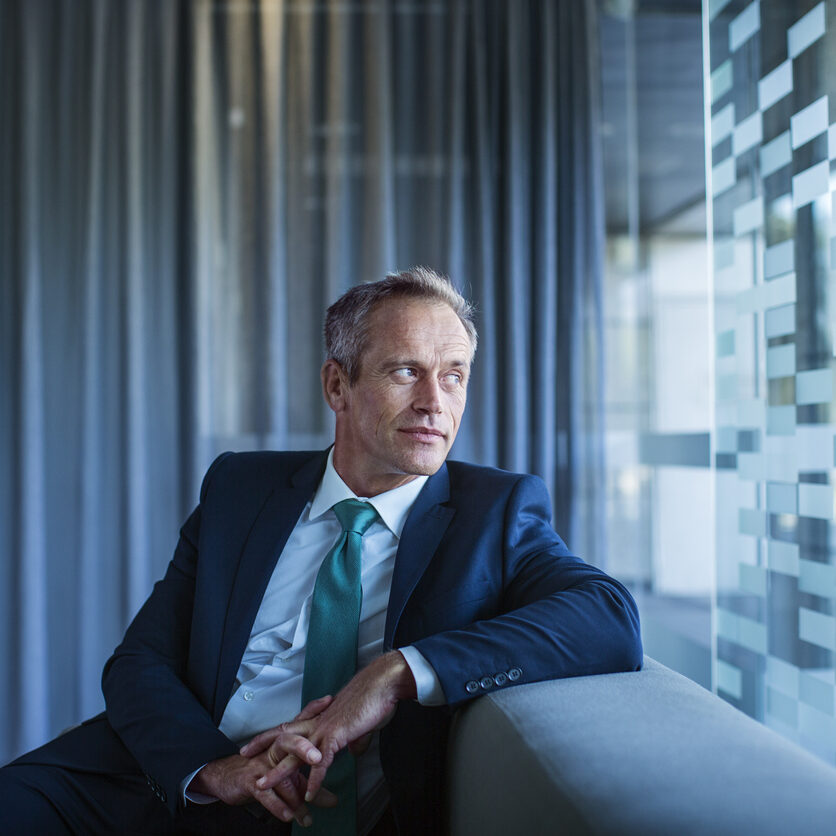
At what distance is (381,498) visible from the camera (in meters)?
1.58

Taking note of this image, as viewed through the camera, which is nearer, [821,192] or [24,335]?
[821,192]

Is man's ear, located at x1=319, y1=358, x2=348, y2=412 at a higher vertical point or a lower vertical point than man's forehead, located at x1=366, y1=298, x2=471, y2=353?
lower

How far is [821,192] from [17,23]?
261 cm

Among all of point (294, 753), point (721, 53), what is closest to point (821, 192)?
point (721, 53)

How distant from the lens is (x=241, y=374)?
2.85m

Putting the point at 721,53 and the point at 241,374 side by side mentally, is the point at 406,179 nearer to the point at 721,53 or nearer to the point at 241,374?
the point at 241,374

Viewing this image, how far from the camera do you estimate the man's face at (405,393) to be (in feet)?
5.14

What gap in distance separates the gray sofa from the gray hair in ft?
2.47

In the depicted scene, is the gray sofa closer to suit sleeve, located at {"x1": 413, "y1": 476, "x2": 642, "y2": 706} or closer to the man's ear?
suit sleeve, located at {"x1": 413, "y1": 476, "x2": 642, "y2": 706}

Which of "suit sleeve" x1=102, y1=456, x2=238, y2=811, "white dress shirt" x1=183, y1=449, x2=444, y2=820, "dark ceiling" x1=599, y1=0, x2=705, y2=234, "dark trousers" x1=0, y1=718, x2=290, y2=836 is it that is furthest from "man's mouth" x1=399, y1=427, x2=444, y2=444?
"dark ceiling" x1=599, y1=0, x2=705, y2=234

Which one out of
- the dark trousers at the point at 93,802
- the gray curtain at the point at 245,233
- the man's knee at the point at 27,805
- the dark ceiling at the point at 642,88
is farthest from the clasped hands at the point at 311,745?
the dark ceiling at the point at 642,88

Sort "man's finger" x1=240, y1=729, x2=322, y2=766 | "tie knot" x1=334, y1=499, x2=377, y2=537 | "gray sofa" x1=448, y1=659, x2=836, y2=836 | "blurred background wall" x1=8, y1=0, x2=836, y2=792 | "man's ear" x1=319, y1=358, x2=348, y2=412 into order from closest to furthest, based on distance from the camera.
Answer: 1. "gray sofa" x1=448, y1=659, x2=836, y2=836
2. "man's finger" x1=240, y1=729, x2=322, y2=766
3. "tie knot" x1=334, y1=499, x2=377, y2=537
4. "man's ear" x1=319, y1=358, x2=348, y2=412
5. "blurred background wall" x1=8, y1=0, x2=836, y2=792

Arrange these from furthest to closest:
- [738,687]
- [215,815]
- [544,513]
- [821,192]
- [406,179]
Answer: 1. [406,179]
2. [738,687]
3. [821,192]
4. [544,513]
5. [215,815]

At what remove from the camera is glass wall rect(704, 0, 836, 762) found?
5.69 ft
